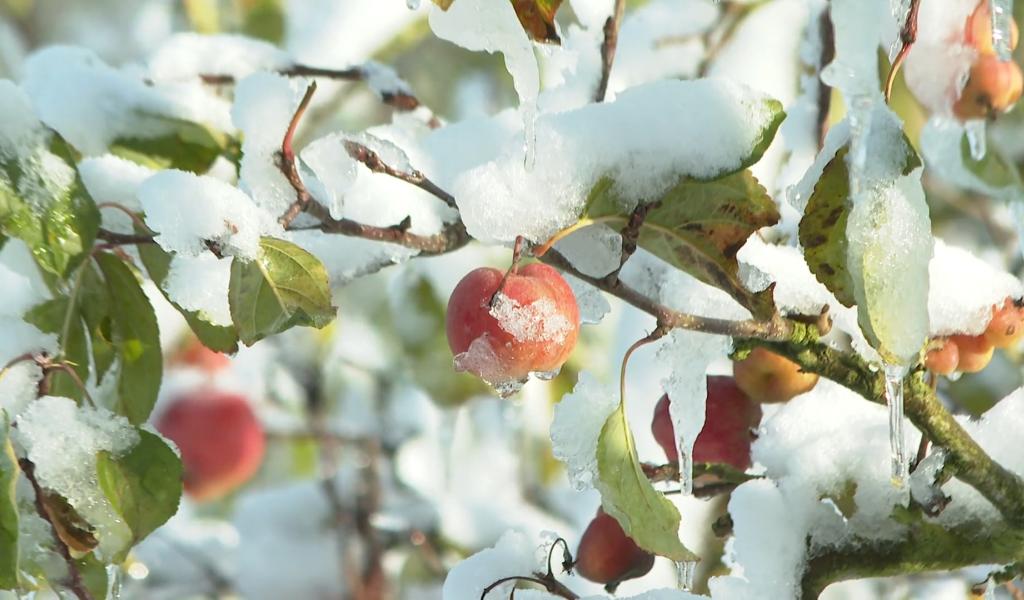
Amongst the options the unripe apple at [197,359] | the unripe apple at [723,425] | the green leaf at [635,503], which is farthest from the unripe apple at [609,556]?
the unripe apple at [197,359]

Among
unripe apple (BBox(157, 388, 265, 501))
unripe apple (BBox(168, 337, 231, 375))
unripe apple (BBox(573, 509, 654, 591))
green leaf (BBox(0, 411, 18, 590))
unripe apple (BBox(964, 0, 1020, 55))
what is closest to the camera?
green leaf (BBox(0, 411, 18, 590))

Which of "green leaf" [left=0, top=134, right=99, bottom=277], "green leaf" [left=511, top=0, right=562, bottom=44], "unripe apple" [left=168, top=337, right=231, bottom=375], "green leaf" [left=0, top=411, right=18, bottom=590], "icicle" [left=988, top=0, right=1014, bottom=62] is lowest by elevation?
"green leaf" [left=0, top=411, right=18, bottom=590]

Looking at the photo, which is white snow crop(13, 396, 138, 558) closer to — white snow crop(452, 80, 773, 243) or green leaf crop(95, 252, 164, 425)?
green leaf crop(95, 252, 164, 425)

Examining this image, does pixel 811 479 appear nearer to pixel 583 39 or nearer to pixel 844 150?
pixel 844 150

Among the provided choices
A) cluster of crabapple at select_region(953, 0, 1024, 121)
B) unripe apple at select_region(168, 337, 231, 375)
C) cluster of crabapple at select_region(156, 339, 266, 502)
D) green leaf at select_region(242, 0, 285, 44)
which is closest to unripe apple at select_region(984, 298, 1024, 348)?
cluster of crabapple at select_region(953, 0, 1024, 121)

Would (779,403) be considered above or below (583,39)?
below

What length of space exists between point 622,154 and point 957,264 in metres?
0.28

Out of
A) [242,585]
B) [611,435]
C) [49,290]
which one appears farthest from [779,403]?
[242,585]

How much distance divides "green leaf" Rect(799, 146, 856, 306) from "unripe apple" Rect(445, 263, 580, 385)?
0.46ft

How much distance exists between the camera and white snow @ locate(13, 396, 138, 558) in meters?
0.73

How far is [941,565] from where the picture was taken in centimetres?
82

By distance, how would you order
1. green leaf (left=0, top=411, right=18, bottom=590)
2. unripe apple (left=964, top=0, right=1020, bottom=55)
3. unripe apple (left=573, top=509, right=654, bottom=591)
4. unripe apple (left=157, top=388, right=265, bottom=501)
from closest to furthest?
green leaf (left=0, top=411, right=18, bottom=590) → unripe apple (left=573, top=509, right=654, bottom=591) → unripe apple (left=964, top=0, right=1020, bottom=55) → unripe apple (left=157, top=388, right=265, bottom=501)

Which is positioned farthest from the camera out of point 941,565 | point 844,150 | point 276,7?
point 276,7

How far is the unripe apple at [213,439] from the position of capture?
224 centimetres
